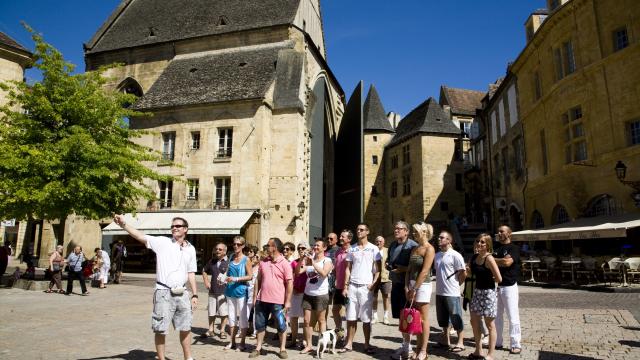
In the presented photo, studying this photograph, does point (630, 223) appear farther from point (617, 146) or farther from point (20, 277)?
point (20, 277)

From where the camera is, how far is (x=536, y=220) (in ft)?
63.8

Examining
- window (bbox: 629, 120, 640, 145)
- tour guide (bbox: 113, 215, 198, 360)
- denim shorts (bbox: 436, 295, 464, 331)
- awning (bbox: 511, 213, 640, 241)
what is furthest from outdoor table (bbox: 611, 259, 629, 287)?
tour guide (bbox: 113, 215, 198, 360)

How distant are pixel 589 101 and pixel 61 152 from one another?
696 inches

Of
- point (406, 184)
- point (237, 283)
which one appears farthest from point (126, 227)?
point (406, 184)

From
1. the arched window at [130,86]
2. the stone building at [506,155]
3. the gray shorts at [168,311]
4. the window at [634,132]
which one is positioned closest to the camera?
the gray shorts at [168,311]

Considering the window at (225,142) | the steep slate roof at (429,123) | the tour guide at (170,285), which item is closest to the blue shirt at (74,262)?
the tour guide at (170,285)

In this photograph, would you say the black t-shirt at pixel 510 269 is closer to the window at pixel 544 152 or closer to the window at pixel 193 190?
the window at pixel 544 152

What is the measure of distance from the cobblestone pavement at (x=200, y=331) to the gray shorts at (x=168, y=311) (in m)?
0.87

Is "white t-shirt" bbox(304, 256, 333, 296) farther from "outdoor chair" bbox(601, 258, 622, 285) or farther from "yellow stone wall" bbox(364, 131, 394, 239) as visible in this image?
"yellow stone wall" bbox(364, 131, 394, 239)

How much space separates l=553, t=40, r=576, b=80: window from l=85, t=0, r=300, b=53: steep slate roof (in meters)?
13.7

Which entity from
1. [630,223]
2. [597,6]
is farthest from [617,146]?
[597,6]

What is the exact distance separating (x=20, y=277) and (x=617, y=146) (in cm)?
2039

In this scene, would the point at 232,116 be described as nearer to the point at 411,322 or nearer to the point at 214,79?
the point at 214,79

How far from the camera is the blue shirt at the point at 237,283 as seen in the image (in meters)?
5.83
